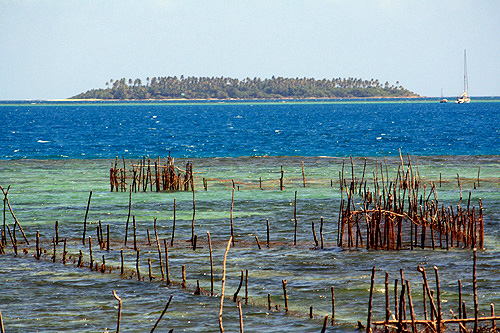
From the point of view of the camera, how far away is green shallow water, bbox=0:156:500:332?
9.62 meters

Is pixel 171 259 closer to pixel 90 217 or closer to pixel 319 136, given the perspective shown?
pixel 90 217

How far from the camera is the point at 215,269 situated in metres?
12.4

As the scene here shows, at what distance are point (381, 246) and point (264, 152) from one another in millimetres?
38516

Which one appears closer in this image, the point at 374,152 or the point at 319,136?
the point at 374,152

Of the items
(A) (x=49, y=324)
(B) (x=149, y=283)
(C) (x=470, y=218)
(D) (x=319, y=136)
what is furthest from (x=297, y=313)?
(D) (x=319, y=136)

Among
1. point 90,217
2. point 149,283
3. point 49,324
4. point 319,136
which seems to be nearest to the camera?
point 49,324

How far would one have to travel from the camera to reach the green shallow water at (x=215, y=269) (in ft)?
31.6

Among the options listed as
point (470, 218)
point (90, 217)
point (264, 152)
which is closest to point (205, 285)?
point (470, 218)

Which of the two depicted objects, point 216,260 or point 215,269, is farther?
point 216,260

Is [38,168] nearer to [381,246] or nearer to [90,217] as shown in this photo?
[90,217]

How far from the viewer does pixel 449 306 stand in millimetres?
9977

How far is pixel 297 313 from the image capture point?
9.72 meters

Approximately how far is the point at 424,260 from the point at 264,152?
39392mm

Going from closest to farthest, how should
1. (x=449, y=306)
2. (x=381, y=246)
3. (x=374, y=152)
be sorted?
(x=449, y=306), (x=381, y=246), (x=374, y=152)
